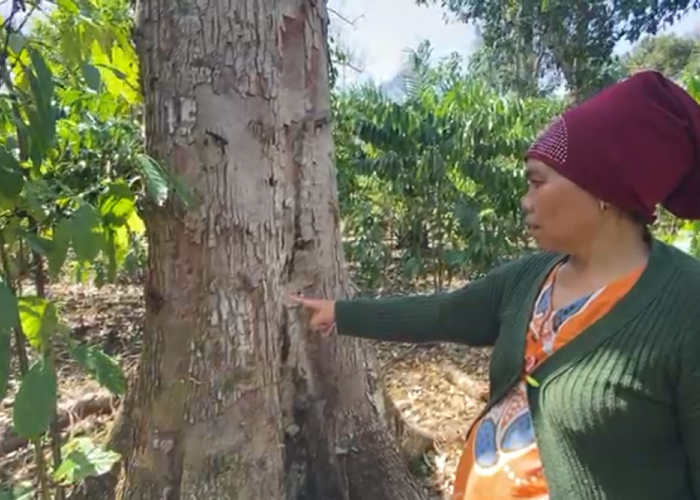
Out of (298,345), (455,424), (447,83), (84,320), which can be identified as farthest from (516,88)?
(298,345)

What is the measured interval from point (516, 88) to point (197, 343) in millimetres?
12961

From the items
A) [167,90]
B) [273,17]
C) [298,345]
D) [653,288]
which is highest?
[273,17]

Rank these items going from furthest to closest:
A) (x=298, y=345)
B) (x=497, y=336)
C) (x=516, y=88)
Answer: (x=516, y=88) < (x=298, y=345) < (x=497, y=336)

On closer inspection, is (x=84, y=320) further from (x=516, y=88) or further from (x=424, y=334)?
(x=516, y=88)

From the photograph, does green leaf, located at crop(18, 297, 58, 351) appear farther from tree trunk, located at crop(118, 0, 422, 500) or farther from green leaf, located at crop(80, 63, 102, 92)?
tree trunk, located at crop(118, 0, 422, 500)

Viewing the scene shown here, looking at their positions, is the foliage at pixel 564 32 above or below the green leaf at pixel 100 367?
above

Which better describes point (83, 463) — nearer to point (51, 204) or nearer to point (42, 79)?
point (51, 204)

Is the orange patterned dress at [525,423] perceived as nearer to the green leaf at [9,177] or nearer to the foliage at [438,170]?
the green leaf at [9,177]

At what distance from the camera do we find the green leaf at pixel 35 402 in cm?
112

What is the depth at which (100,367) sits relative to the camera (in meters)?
1.30

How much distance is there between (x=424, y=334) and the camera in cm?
148

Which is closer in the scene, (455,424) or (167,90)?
(167,90)

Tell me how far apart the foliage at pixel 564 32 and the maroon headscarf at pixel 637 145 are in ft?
35.0

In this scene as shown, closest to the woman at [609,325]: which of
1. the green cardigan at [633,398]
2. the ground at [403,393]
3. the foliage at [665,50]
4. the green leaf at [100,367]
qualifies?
the green cardigan at [633,398]
